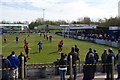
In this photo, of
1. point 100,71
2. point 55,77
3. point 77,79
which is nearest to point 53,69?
point 55,77

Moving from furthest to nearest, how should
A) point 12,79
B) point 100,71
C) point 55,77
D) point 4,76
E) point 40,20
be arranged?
point 40,20 < point 100,71 < point 55,77 < point 4,76 < point 12,79

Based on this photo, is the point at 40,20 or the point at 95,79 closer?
the point at 95,79

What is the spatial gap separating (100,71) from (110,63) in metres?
1.97

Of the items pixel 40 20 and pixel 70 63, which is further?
pixel 40 20

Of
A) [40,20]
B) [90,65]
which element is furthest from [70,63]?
[40,20]

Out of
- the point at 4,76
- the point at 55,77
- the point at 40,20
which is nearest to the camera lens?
the point at 4,76

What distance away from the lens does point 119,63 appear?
8.89m

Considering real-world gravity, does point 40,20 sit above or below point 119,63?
above

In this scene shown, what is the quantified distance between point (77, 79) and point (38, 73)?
2267 mm

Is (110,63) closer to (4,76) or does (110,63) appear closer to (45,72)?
(45,72)

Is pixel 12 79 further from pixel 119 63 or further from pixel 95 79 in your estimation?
pixel 119 63

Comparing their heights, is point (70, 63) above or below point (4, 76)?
above

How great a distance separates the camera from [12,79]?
815 centimetres

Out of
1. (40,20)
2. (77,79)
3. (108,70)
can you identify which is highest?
(40,20)
